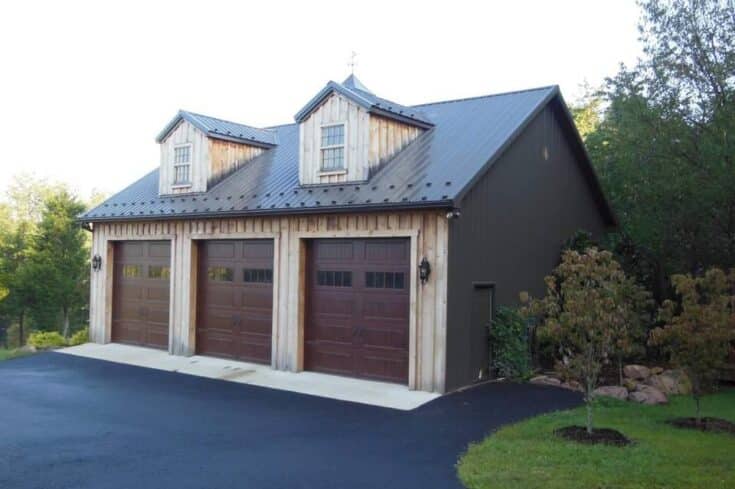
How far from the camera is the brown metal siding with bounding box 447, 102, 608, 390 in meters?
11.1

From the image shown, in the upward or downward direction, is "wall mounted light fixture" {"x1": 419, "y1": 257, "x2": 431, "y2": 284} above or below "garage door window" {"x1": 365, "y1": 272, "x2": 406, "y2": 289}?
above

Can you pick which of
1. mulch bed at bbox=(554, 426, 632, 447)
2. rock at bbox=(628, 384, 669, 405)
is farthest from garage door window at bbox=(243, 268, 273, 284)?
rock at bbox=(628, 384, 669, 405)

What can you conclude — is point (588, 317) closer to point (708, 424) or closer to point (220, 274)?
point (708, 424)

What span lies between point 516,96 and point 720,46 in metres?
4.04

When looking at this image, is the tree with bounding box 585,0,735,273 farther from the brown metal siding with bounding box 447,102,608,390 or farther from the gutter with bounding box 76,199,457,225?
the gutter with bounding box 76,199,457,225

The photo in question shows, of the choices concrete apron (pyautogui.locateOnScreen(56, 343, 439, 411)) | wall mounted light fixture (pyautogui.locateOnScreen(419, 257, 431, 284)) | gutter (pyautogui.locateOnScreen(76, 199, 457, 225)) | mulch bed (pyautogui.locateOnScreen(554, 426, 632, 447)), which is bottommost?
concrete apron (pyautogui.locateOnScreen(56, 343, 439, 411))

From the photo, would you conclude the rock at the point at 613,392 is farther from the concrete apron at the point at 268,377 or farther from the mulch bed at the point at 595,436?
the concrete apron at the point at 268,377

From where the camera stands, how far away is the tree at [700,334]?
8617mm

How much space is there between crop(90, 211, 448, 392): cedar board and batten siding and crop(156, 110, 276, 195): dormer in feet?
4.14

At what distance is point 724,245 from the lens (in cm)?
1347

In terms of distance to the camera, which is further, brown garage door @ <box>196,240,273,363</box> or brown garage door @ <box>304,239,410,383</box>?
brown garage door @ <box>196,240,273,363</box>

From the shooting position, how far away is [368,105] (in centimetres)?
1248

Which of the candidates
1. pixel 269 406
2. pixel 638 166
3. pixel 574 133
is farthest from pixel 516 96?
pixel 269 406

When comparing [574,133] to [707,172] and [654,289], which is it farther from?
[654,289]
